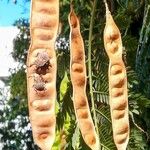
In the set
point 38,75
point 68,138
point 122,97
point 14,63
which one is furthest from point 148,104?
point 14,63

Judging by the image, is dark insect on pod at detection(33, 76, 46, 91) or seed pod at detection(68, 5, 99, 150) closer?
dark insect on pod at detection(33, 76, 46, 91)

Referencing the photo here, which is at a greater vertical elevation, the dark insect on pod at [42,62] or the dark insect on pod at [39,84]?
the dark insect on pod at [42,62]

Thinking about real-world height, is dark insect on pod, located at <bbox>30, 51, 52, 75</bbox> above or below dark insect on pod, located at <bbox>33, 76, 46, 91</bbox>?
above

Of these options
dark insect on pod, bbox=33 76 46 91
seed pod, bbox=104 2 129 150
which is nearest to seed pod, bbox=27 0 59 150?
dark insect on pod, bbox=33 76 46 91

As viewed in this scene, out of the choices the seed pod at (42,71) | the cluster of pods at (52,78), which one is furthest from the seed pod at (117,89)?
the seed pod at (42,71)

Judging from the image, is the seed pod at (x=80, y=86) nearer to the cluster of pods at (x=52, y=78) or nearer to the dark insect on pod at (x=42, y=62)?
the cluster of pods at (x=52, y=78)

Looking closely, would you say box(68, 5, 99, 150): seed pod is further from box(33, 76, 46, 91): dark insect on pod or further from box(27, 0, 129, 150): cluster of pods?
box(33, 76, 46, 91): dark insect on pod

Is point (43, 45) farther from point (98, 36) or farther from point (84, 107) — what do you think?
point (98, 36)
